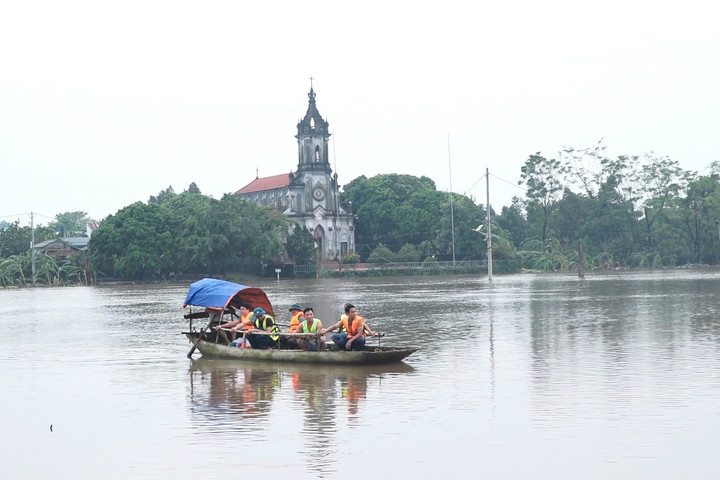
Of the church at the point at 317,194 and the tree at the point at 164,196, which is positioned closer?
the church at the point at 317,194

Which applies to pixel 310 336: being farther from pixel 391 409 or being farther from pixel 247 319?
pixel 391 409

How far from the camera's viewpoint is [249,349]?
24.1 m

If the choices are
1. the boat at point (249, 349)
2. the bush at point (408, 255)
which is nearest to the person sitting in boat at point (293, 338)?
the boat at point (249, 349)

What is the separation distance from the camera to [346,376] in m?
21.5

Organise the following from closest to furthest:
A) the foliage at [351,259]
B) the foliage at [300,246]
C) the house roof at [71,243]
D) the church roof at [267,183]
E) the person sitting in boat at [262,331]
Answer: the person sitting in boat at [262,331]
the foliage at [300,246]
the house roof at [71,243]
the foliage at [351,259]
the church roof at [267,183]

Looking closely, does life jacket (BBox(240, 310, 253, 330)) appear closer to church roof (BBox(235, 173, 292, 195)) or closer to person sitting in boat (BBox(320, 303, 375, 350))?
person sitting in boat (BBox(320, 303, 375, 350))

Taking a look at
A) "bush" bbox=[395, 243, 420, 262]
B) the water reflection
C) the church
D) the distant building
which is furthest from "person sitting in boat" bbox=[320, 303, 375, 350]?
the church

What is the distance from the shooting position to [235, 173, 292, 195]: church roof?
143488mm

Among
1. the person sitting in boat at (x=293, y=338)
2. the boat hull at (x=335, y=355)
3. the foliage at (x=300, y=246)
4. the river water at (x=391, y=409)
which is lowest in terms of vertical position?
the river water at (x=391, y=409)

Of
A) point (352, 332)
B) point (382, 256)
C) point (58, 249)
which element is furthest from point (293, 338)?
point (382, 256)

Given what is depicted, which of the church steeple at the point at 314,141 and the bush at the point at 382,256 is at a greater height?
the church steeple at the point at 314,141

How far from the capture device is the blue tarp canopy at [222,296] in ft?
86.5

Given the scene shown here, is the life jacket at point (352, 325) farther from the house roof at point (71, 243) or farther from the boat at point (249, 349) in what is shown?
the house roof at point (71, 243)

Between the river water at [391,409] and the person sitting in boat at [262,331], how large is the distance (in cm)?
78
